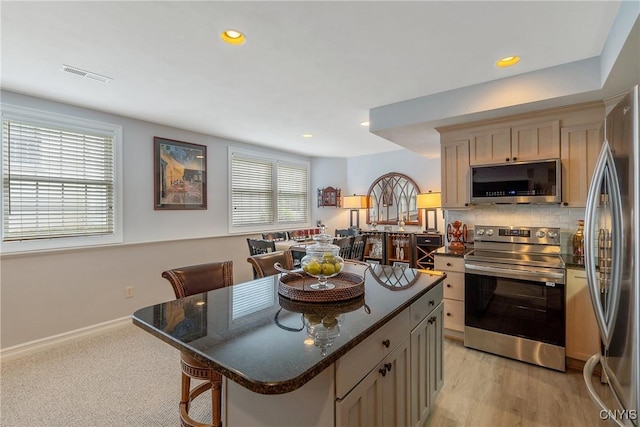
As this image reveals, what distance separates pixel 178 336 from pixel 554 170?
325 cm

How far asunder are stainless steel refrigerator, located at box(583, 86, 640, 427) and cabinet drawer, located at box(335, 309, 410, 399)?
0.84m

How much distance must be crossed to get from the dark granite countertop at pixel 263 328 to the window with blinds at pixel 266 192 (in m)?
3.48

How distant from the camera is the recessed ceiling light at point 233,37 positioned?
2002 mm

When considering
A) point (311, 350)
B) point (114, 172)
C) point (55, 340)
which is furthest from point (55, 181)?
point (311, 350)

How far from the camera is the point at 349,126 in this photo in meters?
4.16

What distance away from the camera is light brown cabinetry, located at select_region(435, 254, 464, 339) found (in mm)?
3023

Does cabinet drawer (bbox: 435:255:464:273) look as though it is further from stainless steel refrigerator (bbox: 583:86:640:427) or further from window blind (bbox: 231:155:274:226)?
window blind (bbox: 231:155:274:226)

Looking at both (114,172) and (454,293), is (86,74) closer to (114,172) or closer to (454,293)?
(114,172)

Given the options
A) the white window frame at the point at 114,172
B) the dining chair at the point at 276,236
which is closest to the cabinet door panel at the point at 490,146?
the dining chair at the point at 276,236

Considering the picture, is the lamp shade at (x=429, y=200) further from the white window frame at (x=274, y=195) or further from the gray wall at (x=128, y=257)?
the white window frame at (x=274, y=195)

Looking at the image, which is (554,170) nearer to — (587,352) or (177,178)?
(587,352)

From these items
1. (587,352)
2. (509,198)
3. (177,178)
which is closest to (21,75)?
(177,178)

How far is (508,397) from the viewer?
7.24ft

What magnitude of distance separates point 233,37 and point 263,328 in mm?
1903
